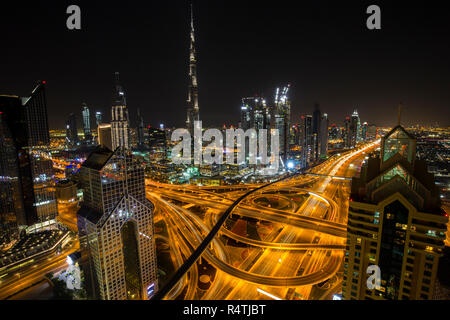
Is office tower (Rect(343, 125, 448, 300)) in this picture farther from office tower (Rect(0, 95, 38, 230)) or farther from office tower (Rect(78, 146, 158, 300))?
office tower (Rect(0, 95, 38, 230))

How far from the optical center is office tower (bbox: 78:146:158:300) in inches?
650

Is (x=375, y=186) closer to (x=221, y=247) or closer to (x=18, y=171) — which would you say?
(x=221, y=247)

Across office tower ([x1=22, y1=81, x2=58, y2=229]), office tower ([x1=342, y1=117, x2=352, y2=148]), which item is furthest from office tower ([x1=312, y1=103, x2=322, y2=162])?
office tower ([x1=22, y1=81, x2=58, y2=229])

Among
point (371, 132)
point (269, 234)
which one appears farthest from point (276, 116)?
point (371, 132)

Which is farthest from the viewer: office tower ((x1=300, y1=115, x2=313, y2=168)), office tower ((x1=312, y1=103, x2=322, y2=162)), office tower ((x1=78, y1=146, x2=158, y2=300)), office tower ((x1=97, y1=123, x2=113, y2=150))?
office tower ((x1=312, y1=103, x2=322, y2=162))

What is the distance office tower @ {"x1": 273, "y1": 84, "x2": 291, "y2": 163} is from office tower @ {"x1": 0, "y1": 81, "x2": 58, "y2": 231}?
191 ft

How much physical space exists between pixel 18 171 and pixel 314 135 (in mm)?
73040

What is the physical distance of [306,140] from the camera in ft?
231

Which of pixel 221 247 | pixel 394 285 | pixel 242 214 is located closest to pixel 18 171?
pixel 221 247

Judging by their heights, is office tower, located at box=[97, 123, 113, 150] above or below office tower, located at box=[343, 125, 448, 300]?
above

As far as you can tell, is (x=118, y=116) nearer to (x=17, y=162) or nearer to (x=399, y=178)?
(x=17, y=162)

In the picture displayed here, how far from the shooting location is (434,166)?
47188mm

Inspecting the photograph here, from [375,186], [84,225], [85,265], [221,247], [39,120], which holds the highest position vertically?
[39,120]

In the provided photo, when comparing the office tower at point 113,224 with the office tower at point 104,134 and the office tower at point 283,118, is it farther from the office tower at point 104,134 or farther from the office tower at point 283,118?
the office tower at point 283,118
